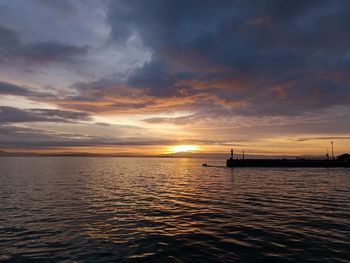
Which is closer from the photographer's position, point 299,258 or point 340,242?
point 299,258

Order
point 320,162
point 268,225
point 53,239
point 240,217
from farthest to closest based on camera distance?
point 320,162
point 240,217
point 268,225
point 53,239

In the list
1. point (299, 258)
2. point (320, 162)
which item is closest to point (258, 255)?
point (299, 258)

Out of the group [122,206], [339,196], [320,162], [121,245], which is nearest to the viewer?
[121,245]

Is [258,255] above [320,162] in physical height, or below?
below

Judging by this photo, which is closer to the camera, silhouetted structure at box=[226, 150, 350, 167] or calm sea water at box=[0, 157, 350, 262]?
calm sea water at box=[0, 157, 350, 262]

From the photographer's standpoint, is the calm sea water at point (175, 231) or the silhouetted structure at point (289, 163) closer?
the calm sea water at point (175, 231)

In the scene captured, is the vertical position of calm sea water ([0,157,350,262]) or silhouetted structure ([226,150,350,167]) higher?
silhouetted structure ([226,150,350,167])

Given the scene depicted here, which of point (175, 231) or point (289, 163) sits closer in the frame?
point (175, 231)

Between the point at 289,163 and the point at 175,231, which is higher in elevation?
the point at 289,163

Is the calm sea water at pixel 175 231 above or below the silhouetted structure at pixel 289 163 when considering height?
below

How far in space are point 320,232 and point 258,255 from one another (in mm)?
6826

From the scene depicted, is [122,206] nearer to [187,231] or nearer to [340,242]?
[187,231]

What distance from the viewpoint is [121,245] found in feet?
53.1

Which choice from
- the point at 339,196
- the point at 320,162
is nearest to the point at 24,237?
the point at 339,196
